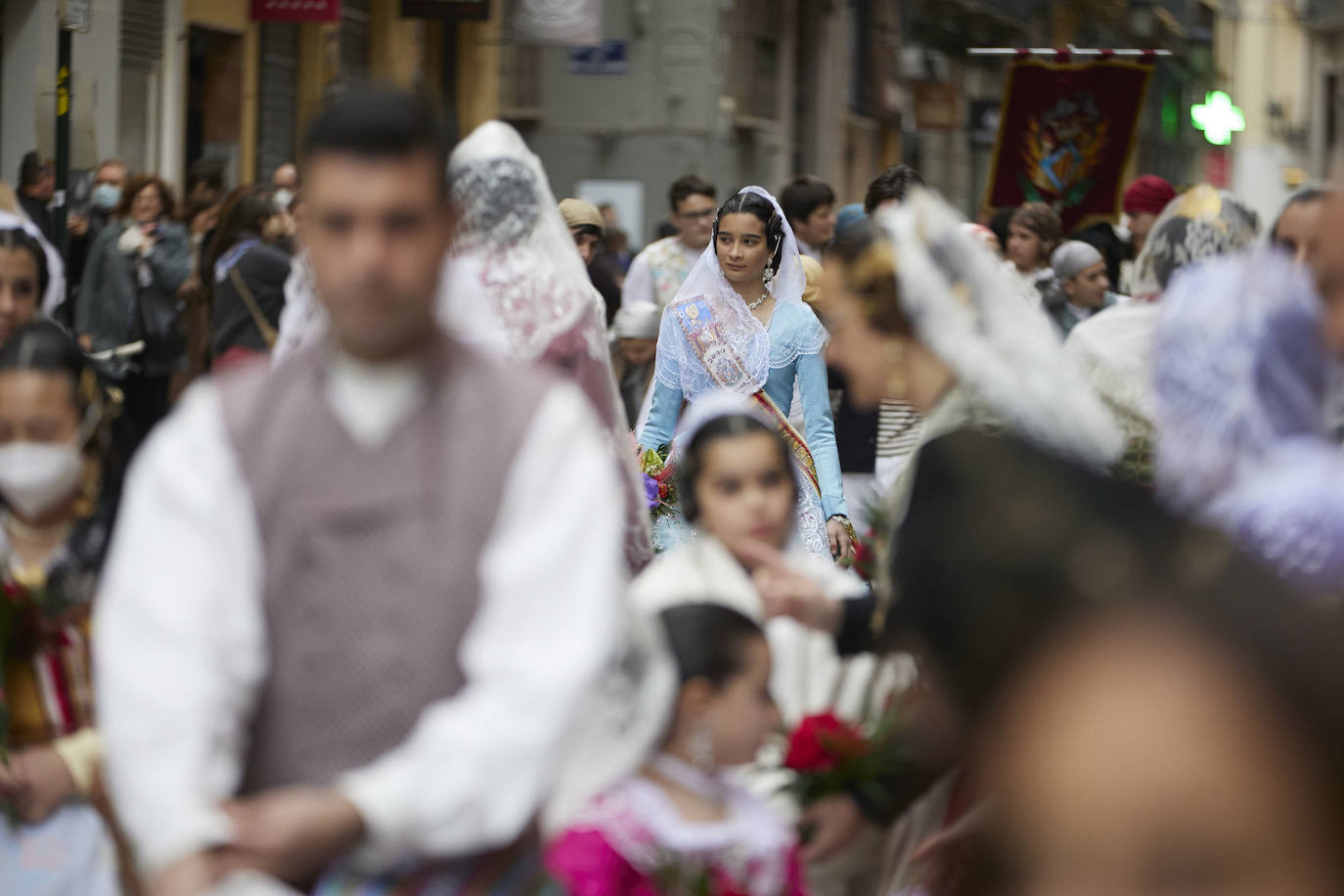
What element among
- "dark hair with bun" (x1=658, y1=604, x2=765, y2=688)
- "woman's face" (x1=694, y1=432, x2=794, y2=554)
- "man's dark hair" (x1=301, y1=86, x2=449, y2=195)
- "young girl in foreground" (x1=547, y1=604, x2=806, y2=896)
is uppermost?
"man's dark hair" (x1=301, y1=86, x2=449, y2=195)

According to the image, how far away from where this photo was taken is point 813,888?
3611 mm

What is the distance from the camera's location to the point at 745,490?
442cm

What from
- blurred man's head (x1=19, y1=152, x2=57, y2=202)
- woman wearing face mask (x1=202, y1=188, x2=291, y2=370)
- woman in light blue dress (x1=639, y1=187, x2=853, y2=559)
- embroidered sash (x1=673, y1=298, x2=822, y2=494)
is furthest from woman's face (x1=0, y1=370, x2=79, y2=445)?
blurred man's head (x1=19, y1=152, x2=57, y2=202)

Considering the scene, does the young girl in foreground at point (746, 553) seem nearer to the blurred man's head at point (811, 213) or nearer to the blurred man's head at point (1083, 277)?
the blurred man's head at point (1083, 277)

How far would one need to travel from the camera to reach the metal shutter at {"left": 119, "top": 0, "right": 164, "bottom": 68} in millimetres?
17766

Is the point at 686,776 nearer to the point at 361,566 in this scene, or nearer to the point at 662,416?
the point at 361,566

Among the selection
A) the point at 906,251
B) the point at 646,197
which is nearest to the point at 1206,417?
the point at 906,251

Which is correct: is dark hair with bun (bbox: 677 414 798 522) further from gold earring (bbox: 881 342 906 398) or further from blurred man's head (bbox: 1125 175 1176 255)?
blurred man's head (bbox: 1125 175 1176 255)

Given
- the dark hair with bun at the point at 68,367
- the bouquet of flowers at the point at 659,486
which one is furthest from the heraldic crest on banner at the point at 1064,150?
the dark hair with bun at the point at 68,367

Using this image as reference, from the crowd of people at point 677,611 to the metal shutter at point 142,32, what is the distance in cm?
1396

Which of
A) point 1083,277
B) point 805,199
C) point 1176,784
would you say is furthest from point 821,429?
point 1176,784

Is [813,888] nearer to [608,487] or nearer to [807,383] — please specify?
[608,487]

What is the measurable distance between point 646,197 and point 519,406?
22.9m

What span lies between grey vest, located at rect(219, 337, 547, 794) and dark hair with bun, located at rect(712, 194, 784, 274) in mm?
5402
